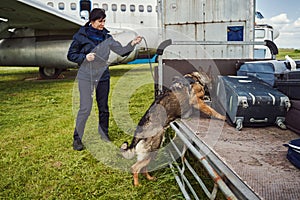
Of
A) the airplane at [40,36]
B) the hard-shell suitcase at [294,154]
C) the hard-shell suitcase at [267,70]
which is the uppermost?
the airplane at [40,36]

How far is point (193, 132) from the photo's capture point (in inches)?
74.5

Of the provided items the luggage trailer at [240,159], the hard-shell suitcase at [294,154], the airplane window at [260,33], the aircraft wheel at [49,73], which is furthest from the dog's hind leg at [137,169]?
the airplane window at [260,33]

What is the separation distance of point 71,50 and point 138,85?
4.70 meters

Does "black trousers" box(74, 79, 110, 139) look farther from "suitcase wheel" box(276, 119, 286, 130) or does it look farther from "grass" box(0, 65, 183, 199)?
"suitcase wheel" box(276, 119, 286, 130)

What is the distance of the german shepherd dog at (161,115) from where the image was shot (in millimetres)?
2193

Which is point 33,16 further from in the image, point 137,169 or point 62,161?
point 137,169

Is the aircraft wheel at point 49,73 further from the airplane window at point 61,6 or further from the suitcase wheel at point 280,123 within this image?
the suitcase wheel at point 280,123

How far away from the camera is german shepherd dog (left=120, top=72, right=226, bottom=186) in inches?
86.4

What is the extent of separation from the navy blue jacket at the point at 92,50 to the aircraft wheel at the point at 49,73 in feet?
21.9

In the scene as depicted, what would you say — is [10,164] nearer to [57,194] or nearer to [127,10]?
Answer: [57,194]

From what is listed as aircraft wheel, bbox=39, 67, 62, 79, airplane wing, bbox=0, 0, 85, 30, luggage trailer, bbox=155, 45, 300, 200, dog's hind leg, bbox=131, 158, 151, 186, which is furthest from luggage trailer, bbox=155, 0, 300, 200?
aircraft wheel, bbox=39, 67, 62, 79

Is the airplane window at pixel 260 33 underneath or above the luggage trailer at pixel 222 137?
above

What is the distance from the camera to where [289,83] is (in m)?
2.13

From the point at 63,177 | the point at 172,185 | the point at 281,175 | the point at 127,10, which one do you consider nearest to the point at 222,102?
the point at 172,185
